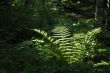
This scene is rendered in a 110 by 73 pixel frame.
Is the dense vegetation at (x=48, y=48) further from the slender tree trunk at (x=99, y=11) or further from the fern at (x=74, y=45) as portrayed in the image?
the slender tree trunk at (x=99, y=11)

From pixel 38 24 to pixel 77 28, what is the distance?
1.32m

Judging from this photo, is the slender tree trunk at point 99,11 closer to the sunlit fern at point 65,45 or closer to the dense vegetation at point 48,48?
the dense vegetation at point 48,48

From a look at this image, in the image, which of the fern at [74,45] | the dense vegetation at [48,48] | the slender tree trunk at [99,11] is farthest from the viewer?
the slender tree trunk at [99,11]

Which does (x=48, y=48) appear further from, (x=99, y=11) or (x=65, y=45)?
(x=99, y=11)

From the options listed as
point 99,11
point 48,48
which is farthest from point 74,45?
point 99,11

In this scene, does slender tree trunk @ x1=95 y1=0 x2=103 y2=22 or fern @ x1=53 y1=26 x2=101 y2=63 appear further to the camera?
slender tree trunk @ x1=95 y1=0 x2=103 y2=22

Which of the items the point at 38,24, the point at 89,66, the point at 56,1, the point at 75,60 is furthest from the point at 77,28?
the point at 56,1

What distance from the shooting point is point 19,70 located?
5121 millimetres

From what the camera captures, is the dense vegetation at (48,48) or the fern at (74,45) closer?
the dense vegetation at (48,48)

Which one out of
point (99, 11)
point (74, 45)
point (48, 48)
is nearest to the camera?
point (48, 48)

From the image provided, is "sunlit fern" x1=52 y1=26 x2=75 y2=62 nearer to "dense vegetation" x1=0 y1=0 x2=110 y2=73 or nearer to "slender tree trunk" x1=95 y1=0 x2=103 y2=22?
"dense vegetation" x1=0 y1=0 x2=110 y2=73

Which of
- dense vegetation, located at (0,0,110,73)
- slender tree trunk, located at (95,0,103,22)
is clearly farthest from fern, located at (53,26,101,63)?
slender tree trunk, located at (95,0,103,22)

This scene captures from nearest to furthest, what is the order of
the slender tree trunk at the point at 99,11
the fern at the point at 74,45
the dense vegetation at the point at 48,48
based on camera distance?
the dense vegetation at the point at 48,48
the fern at the point at 74,45
the slender tree trunk at the point at 99,11

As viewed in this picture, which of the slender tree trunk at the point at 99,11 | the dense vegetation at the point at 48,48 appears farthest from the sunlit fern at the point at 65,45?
the slender tree trunk at the point at 99,11
